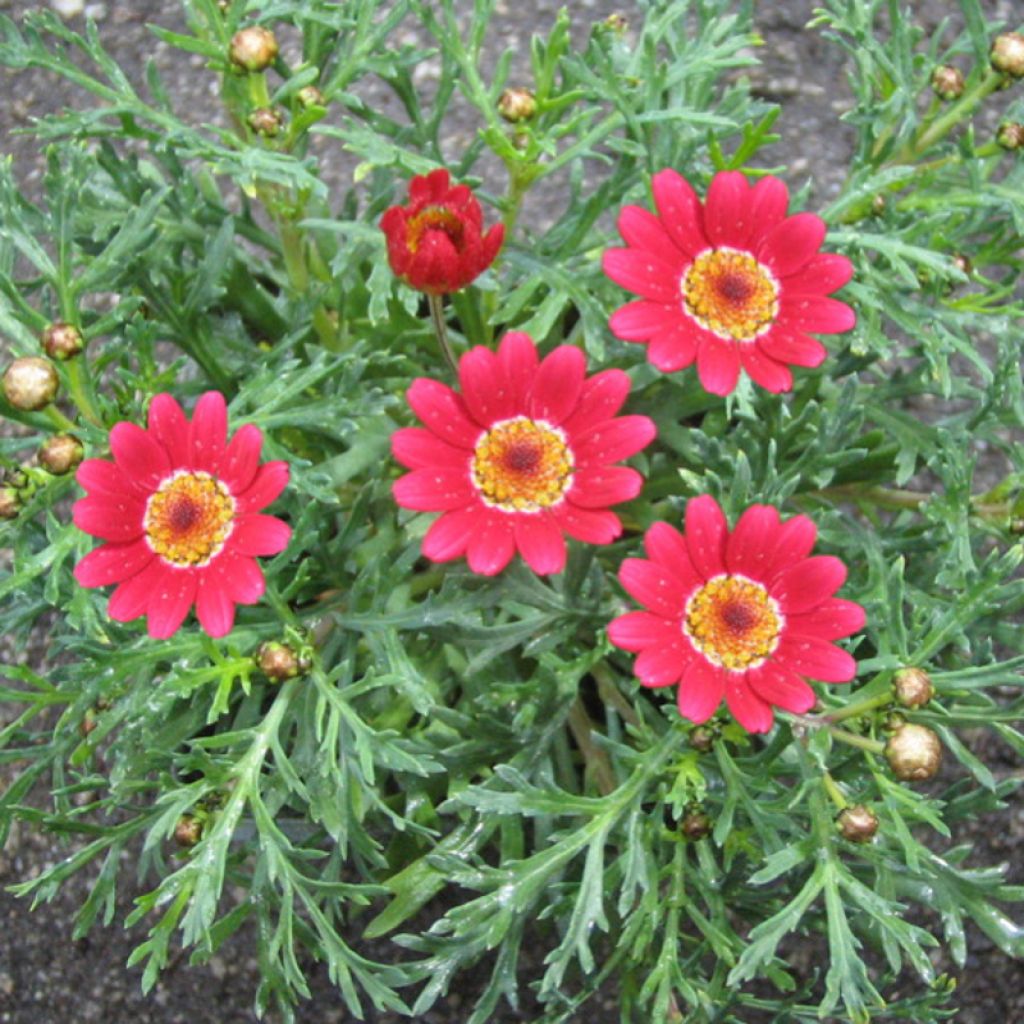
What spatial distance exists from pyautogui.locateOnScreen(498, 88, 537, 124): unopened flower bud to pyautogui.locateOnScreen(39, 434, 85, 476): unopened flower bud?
638 millimetres

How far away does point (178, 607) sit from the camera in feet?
4.45

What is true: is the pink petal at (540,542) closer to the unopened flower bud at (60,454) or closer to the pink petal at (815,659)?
the pink petal at (815,659)

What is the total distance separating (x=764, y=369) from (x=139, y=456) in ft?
2.16

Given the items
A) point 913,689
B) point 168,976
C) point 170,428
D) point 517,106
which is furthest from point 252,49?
point 168,976

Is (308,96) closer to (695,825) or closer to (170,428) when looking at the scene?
(170,428)

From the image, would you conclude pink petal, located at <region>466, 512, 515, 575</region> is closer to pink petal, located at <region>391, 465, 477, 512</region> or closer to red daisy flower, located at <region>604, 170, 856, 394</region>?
pink petal, located at <region>391, 465, 477, 512</region>

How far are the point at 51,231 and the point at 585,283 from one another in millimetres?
648

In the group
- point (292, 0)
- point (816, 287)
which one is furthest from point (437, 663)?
point (292, 0)

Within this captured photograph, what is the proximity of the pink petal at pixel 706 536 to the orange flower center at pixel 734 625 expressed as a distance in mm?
26

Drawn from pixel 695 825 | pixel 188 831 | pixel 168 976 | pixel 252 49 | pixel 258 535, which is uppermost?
pixel 252 49

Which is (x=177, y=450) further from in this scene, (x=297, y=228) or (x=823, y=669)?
(x=823, y=669)

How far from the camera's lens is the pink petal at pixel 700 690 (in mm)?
1314

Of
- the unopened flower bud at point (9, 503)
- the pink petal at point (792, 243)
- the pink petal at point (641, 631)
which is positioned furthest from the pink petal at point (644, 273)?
the unopened flower bud at point (9, 503)

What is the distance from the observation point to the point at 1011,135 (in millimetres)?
1640
